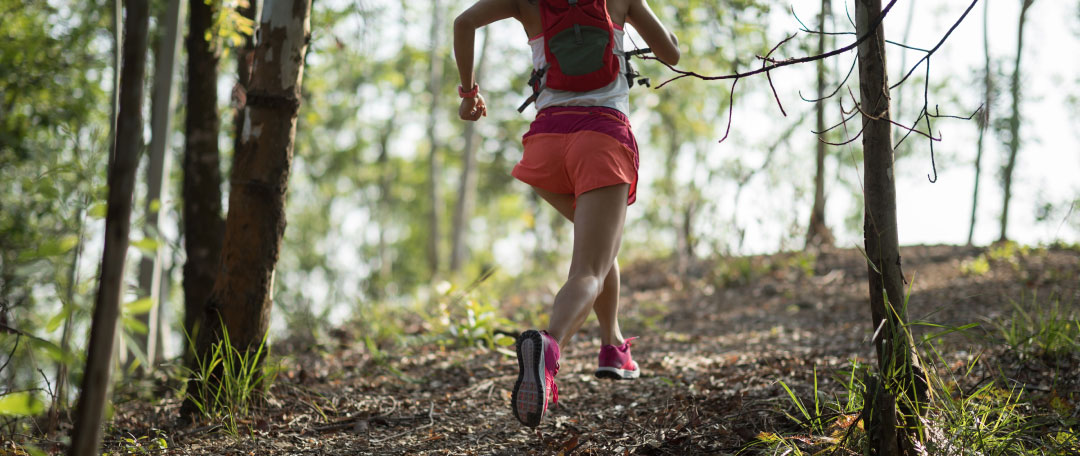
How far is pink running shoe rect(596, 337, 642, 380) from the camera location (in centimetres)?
266

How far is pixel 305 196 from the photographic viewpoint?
24.4m

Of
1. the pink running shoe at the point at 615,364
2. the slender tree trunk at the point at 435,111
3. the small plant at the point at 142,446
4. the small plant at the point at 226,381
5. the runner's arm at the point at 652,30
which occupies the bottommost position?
the small plant at the point at 142,446

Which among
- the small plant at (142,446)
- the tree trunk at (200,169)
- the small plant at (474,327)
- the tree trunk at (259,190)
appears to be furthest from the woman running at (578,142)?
the tree trunk at (200,169)

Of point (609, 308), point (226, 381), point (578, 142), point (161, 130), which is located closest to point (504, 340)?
point (609, 308)

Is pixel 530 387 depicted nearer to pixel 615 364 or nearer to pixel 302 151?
pixel 615 364

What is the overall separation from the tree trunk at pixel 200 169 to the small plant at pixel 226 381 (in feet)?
5.85

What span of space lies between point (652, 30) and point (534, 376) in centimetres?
136

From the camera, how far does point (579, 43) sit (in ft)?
7.67

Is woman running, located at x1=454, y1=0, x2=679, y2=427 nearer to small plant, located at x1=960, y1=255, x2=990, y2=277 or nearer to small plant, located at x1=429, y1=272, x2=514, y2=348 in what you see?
small plant, located at x1=429, y1=272, x2=514, y2=348

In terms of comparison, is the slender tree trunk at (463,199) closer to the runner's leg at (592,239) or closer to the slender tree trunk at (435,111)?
the slender tree trunk at (435,111)

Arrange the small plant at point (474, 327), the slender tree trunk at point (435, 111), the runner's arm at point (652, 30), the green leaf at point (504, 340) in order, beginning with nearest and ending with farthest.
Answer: the runner's arm at point (652, 30) < the green leaf at point (504, 340) < the small plant at point (474, 327) < the slender tree trunk at point (435, 111)

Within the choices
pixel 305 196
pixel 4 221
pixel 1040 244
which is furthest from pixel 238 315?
pixel 305 196

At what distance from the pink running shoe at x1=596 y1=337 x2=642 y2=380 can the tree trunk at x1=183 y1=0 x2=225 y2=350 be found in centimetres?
293

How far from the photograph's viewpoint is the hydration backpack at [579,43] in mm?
2324
